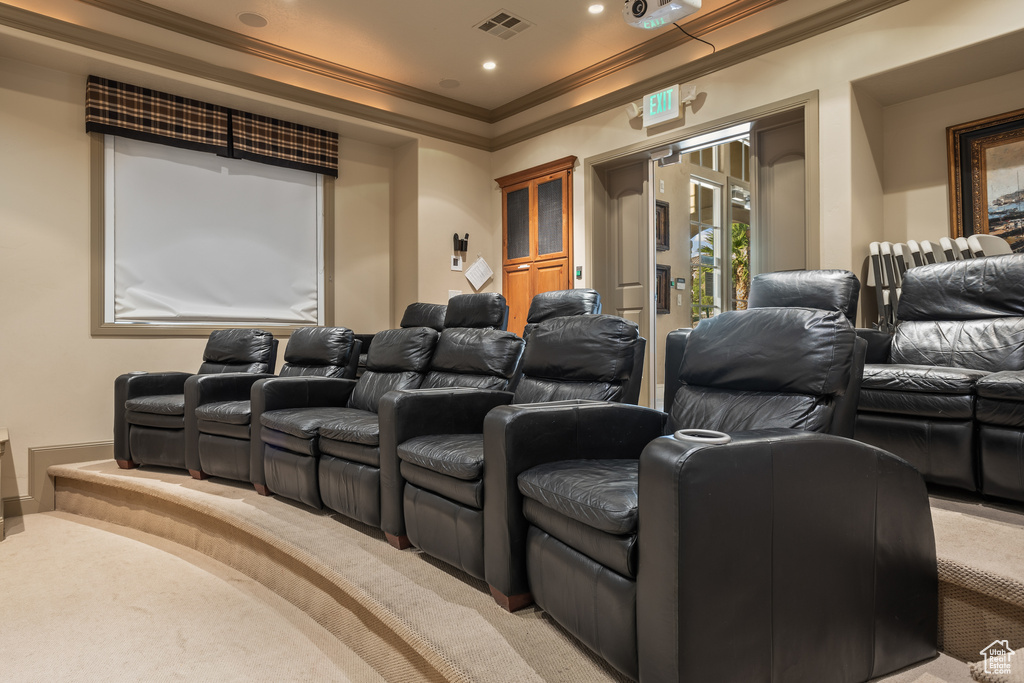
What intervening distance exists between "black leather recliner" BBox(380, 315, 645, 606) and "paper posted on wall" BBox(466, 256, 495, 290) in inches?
137

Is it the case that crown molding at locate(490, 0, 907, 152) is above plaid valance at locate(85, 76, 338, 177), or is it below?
above

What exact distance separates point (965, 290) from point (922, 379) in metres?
0.85

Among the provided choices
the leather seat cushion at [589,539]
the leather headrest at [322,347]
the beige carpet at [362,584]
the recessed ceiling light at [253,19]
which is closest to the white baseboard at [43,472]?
the beige carpet at [362,584]

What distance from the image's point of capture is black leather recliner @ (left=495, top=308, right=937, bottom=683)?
1149mm

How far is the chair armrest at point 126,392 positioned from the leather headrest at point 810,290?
379 cm

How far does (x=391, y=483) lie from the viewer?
232 cm

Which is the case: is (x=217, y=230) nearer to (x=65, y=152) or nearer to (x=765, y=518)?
(x=65, y=152)

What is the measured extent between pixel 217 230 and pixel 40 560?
2.82 metres

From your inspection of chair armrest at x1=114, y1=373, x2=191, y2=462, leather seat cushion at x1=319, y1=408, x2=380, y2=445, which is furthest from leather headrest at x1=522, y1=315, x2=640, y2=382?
chair armrest at x1=114, y1=373, x2=191, y2=462

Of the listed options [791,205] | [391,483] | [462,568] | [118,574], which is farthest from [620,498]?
[791,205]

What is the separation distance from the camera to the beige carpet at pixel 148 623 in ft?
6.18

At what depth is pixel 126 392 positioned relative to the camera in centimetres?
392

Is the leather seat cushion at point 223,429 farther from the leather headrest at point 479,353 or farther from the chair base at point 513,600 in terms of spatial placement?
the chair base at point 513,600

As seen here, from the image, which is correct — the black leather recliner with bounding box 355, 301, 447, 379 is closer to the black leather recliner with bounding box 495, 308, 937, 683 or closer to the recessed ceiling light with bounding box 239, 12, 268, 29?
the black leather recliner with bounding box 495, 308, 937, 683
